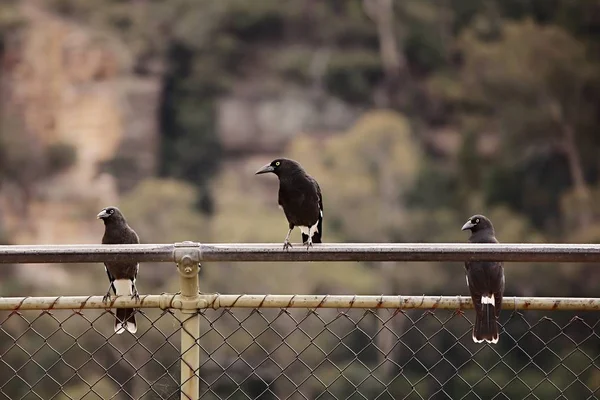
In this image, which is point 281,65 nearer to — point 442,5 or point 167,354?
point 442,5

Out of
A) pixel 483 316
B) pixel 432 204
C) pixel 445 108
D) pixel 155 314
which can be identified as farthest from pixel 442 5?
pixel 483 316

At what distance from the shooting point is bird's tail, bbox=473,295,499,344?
323cm

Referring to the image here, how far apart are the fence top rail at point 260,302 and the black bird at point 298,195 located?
204 centimetres

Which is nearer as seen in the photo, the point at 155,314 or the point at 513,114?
the point at 155,314

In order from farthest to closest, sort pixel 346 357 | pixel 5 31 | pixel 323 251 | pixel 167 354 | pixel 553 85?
pixel 5 31
pixel 553 85
pixel 346 357
pixel 167 354
pixel 323 251

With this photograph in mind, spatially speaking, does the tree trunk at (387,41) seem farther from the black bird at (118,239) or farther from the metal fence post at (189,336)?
the metal fence post at (189,336)

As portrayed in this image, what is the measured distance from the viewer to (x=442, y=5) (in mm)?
32844

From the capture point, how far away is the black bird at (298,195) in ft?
15.0

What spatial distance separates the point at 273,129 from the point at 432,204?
252 inches

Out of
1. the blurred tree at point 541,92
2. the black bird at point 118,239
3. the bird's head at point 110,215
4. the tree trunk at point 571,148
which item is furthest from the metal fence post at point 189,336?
the blurred tree at point 541,92

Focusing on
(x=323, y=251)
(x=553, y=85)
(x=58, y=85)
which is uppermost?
(x=58, y=85)

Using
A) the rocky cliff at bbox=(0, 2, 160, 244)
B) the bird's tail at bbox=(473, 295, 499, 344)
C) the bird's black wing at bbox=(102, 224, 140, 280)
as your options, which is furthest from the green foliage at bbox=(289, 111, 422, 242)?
the bird's tail at bbox=(473, 295, 499, 344)

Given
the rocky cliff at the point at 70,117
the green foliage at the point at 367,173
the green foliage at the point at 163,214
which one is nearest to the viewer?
the green foliage at the point at 163,214

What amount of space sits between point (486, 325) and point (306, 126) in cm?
2856
